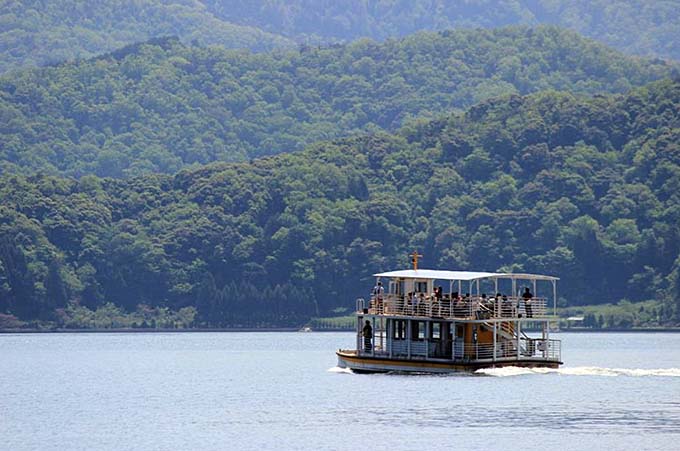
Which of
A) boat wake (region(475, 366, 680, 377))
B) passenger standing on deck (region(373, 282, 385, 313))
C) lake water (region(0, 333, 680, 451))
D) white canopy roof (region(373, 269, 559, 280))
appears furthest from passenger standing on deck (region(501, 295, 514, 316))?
passenger standing on deck (region(373, 282, 385, 313))

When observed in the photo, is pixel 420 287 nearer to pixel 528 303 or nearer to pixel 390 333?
pixel 390 333

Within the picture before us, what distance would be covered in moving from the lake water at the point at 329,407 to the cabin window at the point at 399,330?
213 centimetres

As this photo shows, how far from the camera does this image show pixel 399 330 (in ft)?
324

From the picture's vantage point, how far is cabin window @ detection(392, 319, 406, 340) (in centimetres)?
9875

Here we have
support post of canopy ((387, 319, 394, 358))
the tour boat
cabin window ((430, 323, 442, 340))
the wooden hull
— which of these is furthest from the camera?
support post of canopy ((387, 319, 394, 358))

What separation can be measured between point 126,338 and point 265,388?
98.4 metres

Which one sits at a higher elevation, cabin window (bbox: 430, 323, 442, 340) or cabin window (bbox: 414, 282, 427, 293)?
cabin window (bbox: 414, 282, 427, 293)

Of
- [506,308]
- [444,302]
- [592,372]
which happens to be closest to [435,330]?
[444,302]

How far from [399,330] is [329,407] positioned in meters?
13.3

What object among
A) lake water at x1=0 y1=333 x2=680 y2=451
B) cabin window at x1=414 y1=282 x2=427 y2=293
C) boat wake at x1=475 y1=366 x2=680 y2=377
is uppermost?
cabin window at x1=414 y1=282 x2=427 y2=293

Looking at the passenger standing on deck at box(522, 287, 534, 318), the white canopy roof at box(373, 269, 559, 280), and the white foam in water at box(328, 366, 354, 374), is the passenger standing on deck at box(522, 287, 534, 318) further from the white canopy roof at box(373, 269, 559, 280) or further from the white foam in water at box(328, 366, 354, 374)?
the white foam in water at box(328, 366, 354, 374)

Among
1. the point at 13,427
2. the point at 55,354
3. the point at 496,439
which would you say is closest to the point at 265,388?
the point at 13,427

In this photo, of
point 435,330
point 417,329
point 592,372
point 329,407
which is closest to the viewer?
point 329,407

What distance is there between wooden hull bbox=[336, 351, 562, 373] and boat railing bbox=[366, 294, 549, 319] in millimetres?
2392
